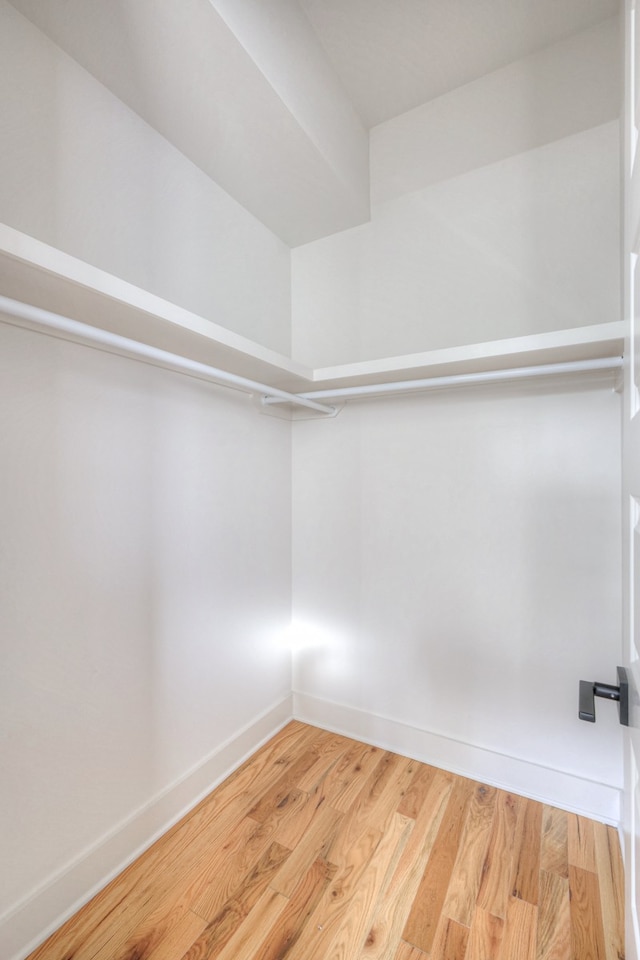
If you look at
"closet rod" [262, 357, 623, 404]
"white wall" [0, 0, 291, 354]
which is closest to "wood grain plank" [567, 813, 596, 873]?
"closet rod" [262, 357, 623, 404]

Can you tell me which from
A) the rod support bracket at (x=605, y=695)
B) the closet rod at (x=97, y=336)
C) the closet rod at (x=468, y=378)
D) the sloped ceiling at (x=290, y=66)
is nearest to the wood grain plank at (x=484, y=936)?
the rod support bracket at (x=605, y=695)

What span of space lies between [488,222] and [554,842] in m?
2.10

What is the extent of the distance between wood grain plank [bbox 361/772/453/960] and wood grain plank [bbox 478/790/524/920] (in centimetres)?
16

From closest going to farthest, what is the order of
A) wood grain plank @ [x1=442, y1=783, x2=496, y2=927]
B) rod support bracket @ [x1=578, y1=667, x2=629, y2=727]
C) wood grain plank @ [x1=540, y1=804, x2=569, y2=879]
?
rod support bracket @ [x1=578, y1=667, x2=629, y2=727] < wood grain plank @ [x1=442, y1=783, x2=496, y2=927] < wood grain plank @ [x1=540, y1=804, x2=569, y2=879]

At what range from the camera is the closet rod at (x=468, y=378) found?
1202mm

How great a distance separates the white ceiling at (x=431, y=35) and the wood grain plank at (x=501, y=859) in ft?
8.59

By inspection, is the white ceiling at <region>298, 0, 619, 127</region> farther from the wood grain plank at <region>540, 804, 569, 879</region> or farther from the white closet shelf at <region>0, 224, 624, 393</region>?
the wood grain plank at <region>540, 804, 569, 879</region>

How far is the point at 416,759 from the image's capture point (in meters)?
1.66

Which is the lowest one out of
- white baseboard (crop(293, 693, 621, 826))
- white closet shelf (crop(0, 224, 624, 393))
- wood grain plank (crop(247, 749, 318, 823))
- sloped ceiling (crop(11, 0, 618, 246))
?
wood grain plank (crop(247, 749, 318, 823))

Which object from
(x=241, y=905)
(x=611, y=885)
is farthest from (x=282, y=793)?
(x=611, y=885)

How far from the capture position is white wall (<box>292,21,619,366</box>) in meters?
1.36

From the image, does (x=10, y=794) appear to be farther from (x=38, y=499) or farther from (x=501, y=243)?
(x=501, y=243)

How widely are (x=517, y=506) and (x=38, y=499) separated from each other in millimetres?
1471

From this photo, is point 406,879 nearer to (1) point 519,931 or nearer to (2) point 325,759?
(1) point 519,931
